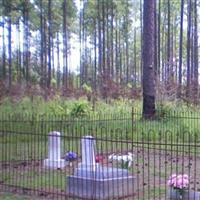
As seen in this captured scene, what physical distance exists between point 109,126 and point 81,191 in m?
8.12

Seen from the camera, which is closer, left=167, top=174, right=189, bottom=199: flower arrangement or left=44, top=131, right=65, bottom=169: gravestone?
left=167, top=174, right=189, bottom=199: flower arrangement

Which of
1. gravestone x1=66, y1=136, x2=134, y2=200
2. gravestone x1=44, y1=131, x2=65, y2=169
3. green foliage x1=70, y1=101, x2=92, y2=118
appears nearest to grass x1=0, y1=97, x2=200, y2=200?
green foliage x1=70, y1=101, x2=92, y2=118

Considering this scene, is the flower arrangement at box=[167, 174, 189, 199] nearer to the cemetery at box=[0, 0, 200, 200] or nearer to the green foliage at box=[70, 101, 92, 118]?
the cemetery at box=[0, 0, 200, 200]

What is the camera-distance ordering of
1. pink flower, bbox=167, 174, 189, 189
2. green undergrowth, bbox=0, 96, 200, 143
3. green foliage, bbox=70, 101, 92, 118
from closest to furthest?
pink flower, bbox=167, 174, 189, 189 → green undergrowth, bbox=0, 96, 200, 143 → green foliage, bbox=70, 101, 92, 118

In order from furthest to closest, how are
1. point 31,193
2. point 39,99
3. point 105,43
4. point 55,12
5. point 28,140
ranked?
1. point 105,43
2. point 55,12
3. point 39,99
4. point 28,140
5. point 31,193

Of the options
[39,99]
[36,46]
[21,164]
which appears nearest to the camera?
[21,164]

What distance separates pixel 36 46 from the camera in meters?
52.8

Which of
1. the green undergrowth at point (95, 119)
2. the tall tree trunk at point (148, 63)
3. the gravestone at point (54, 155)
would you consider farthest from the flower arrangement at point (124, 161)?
the tall tree trunk at point (148, 63)

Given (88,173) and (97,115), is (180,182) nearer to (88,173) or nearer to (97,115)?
(88,173)

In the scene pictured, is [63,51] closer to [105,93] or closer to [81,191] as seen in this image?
[105,93]

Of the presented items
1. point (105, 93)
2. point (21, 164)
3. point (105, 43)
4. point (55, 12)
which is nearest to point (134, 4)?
point (105, 43)

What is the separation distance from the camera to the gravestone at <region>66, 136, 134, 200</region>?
787 centimetres

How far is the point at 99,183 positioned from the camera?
7.87 meters

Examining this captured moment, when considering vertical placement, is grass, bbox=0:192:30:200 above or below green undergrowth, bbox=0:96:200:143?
below
